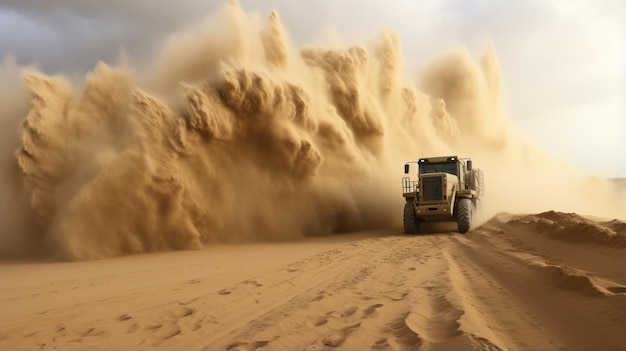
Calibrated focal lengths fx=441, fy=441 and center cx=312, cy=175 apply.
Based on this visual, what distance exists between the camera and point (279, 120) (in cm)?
1534

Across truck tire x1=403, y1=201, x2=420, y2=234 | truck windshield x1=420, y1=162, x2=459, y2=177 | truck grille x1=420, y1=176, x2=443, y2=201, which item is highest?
truck windshield x1=420, y1=162, x2=459, y2=177

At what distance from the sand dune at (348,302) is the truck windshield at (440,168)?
7.15 meters

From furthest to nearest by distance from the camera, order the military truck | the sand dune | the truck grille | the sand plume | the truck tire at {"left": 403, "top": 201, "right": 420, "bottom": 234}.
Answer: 1. the truck grille
2. the truck tire at {"left": 403, "top": 201, "right": 420, "bottom": 234}
3. the military truck
4. the sand plume
5. the sand dune

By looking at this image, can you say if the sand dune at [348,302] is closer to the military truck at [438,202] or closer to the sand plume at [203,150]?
the sand plume at [203,150]

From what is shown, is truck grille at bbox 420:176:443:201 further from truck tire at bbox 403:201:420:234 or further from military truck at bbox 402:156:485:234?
truck tire at bbox 403:201:420:234

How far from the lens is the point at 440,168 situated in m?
16.9

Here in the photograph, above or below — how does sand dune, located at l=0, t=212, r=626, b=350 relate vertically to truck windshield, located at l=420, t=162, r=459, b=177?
below

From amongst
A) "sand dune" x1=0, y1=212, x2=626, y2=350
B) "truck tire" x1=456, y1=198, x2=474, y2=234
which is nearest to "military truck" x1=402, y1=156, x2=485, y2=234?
"truck tire" x1=456, y1=198, x2=474, y2=234

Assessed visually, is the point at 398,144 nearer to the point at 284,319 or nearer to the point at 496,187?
the point at 496,187

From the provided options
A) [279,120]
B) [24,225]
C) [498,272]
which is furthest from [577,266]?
[24,225]

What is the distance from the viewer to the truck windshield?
16891mm

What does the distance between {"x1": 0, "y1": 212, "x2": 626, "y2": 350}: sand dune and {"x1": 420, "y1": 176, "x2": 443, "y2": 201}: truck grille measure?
5.82 metres

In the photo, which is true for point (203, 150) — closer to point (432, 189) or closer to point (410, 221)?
point (410, 221)

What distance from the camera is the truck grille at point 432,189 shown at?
15656 mm
